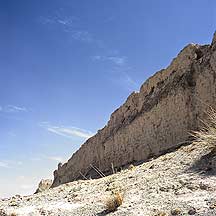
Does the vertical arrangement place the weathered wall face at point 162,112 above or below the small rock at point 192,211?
above

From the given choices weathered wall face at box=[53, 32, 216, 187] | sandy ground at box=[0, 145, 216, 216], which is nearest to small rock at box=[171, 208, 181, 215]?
sandy ground at box=[0, 145, 216, 216]

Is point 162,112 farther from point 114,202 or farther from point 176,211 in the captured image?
point 176,211

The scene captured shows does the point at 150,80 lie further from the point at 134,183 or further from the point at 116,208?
the point at 116,208

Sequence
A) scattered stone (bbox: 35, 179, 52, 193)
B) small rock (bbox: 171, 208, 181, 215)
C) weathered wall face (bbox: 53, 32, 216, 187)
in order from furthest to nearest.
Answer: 1. scattered stone (bbox: 35, 179, 52, 193)
2. weathered wall face (bbox: 53, 32, 216, 187)
3. small rock (bbox: 171, 208, 181, 215)

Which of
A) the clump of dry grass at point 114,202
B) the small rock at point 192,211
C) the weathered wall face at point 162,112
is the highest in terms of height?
the weathered wall face at point 162,112

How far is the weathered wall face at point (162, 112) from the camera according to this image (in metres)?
14.0

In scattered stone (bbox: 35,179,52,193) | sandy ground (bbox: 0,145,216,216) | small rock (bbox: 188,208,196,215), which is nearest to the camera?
small rock (bbox: 188,208,196,215)

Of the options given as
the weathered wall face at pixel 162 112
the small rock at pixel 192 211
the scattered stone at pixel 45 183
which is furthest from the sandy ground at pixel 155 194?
the scattered stone at pixel 45 183

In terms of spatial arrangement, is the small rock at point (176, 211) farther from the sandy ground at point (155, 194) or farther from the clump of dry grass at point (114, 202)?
the clump of dry grass at point (114, 202)

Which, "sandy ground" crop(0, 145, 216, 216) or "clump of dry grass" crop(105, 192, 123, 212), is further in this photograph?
"clump of dry grass" crop(105, 192, 123, 212)

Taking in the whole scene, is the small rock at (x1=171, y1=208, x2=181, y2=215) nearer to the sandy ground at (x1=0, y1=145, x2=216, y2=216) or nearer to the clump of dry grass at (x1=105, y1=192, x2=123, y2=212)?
the sandy ground at (x1=0, y1=145, x2=216, y2=216)

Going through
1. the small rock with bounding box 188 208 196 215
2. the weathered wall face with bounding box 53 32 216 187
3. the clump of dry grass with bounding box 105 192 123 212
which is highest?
the weathered wall face with bounding box 53 32 216 187

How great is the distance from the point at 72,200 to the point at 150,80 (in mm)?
9507

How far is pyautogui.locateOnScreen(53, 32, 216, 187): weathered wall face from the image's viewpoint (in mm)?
14008
